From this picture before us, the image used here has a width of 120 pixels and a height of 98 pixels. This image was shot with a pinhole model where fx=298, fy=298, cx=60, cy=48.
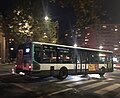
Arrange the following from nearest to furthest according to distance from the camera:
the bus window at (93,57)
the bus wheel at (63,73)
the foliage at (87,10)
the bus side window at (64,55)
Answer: the foliage at (87,10), the bus wheel at (63,73), the bus side window at (64,55), the bus window at (93,57)

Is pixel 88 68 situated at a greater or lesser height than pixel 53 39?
lesser

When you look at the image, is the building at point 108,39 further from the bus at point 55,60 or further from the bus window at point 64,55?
the bus window at point 64,55

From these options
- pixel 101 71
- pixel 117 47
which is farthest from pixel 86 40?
pixel 101 71

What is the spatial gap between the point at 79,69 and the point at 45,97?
38.1 feet

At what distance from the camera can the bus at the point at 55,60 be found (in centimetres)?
2003

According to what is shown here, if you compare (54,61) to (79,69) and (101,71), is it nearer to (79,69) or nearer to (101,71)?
(79,69)

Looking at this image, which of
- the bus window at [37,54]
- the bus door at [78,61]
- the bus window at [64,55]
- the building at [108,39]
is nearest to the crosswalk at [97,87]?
the bus window at [37,54]

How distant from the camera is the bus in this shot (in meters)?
20.0

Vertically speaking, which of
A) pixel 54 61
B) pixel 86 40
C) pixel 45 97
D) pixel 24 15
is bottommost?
pixel 45 97

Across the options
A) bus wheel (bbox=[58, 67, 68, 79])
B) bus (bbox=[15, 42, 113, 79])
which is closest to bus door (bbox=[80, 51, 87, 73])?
bus (bbox=[15, 42, 113, 79])

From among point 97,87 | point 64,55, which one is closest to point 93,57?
point 64,55

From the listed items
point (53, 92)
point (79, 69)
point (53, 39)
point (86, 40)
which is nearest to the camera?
point (53, 92)

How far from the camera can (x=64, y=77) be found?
73.7ft

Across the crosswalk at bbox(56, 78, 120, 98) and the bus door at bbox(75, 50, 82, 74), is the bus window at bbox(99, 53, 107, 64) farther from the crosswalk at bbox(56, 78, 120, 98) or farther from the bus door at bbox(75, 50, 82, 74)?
the crosswalk at bbox(56, 78, 120, 98)
